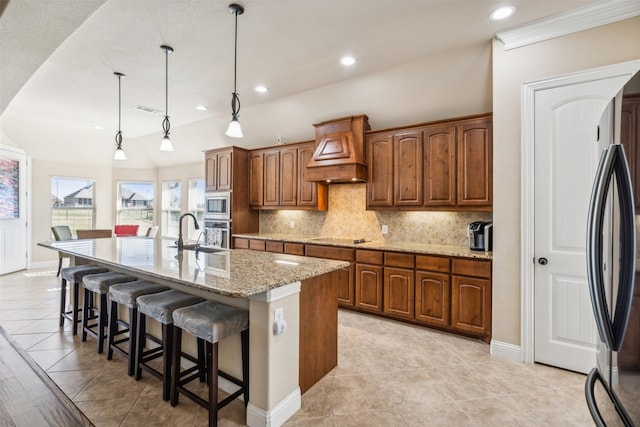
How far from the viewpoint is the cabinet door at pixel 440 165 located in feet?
11.1

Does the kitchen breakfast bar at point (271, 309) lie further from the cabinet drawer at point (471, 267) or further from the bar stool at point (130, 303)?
the cabinet drawer at point (471, 267)

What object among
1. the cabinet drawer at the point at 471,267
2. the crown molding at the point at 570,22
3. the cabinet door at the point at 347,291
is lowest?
the cabinet door at the point at 347,291

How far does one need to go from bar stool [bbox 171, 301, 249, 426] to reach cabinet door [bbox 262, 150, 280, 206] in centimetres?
306

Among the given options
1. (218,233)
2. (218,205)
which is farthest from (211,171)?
(218,233)

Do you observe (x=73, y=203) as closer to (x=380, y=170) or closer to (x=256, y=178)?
(x=256, y=178)

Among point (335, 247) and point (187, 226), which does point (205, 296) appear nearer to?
point (335, 247)

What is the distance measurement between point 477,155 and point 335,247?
200 cm

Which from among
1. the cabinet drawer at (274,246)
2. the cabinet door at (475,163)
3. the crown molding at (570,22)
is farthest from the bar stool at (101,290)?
the crown molding at (570,22)

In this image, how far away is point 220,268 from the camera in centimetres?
212

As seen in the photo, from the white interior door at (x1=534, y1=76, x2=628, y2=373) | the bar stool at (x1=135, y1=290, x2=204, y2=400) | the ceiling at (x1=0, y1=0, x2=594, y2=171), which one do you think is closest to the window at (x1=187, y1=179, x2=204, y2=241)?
the ceiling at (x1=0, y1=0, x2=594, y2=171)

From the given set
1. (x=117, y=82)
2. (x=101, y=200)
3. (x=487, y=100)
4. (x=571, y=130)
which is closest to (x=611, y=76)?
(x=571, y=130)

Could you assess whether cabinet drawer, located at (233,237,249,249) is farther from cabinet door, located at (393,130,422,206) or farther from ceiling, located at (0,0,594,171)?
cabinet door, located at (393,130,422,206)

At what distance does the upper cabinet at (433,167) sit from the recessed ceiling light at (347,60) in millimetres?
1027

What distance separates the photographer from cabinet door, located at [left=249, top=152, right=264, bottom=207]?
17.0ft
